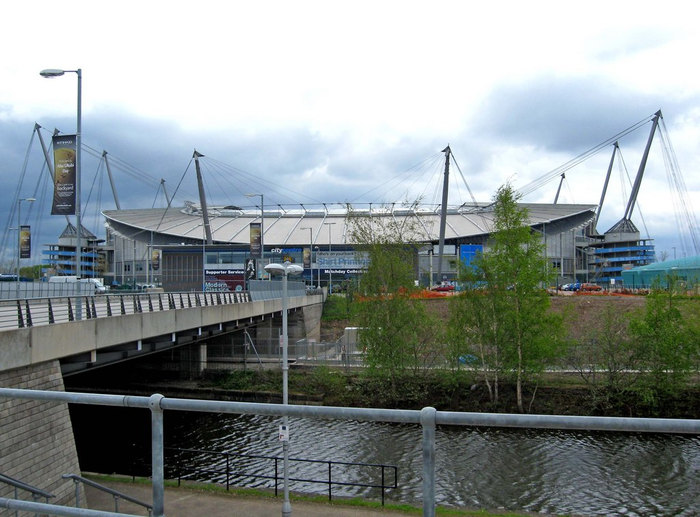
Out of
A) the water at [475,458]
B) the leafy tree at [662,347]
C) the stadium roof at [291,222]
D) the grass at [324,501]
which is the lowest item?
the water at [475,458]

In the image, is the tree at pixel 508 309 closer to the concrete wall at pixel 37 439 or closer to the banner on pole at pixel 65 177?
the banner on pole at pixel 65 177

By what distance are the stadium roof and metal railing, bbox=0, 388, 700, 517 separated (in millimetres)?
119333

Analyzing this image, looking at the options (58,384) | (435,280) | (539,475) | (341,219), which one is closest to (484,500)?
(539,475)

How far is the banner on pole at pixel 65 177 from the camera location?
22766 millimetres

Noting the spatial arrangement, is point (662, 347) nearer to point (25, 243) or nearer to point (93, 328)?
point (93, 328)

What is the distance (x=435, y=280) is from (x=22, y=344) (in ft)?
345

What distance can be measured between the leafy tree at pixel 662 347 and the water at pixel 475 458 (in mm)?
6644

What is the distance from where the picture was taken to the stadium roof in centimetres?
12988

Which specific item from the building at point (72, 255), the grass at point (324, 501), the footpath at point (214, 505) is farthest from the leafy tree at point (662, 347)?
the building at point (72, 255)

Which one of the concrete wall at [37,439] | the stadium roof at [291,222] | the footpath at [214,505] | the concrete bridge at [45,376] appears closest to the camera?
the concrete wall at [37,439]

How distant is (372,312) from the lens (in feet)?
132

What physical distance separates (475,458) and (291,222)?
385 feet

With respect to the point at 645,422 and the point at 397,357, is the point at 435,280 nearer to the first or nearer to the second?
the point at 397,357

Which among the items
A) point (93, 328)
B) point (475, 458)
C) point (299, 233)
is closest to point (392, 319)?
point (475, 458)
